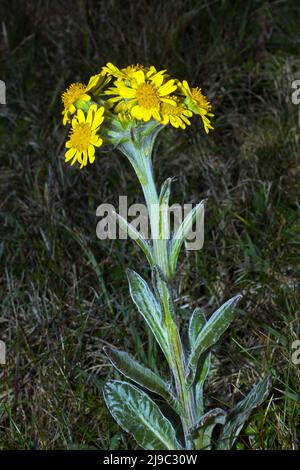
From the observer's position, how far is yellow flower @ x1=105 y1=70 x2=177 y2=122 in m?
1.53

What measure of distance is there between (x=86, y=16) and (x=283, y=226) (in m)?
1.67

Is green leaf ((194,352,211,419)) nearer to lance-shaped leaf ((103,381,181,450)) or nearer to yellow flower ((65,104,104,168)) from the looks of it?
lance-shaped leaf ((103,381,181,450))

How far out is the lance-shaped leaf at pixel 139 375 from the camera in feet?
5.68

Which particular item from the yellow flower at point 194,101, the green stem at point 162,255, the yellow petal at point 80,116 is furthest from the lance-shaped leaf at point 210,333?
the yellow petal at point 80,116

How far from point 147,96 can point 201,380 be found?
72 cm

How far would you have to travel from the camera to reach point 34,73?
351 centimetres

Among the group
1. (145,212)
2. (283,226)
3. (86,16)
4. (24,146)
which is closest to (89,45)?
Result: (86,16)

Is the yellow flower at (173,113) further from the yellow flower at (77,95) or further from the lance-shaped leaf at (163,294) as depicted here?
the lance-shaped leaf at (163,294)

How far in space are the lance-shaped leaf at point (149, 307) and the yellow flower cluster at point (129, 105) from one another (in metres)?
0.33

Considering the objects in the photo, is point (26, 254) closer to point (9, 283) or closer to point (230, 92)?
point (9, 283)

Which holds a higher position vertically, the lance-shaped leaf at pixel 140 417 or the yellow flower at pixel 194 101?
the yellow flower at pixel 194 101

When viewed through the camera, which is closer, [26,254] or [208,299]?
[208,299]

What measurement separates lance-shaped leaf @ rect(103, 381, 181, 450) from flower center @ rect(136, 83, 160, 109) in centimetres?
67

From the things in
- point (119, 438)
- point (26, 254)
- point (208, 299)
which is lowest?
point (119, 438)
